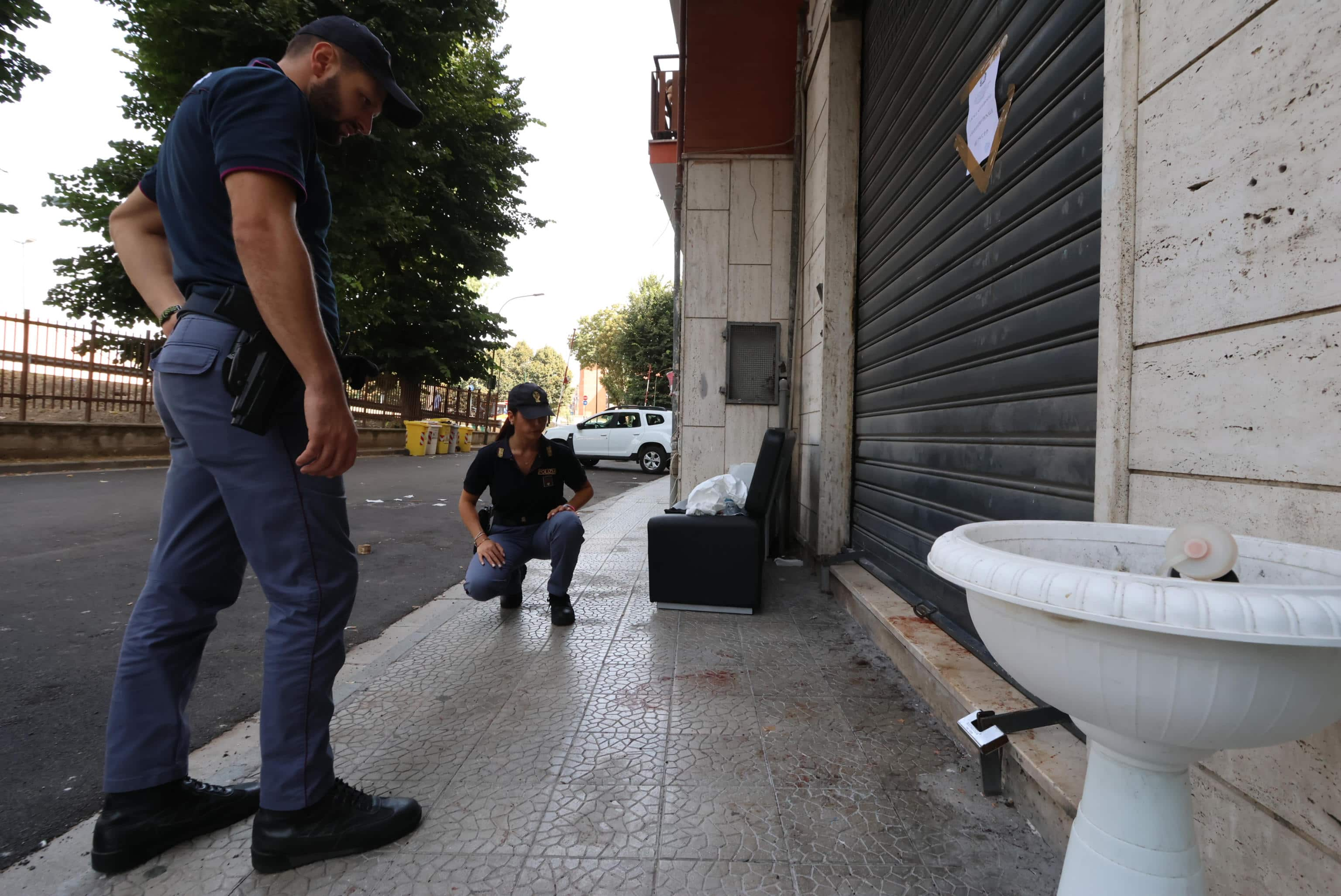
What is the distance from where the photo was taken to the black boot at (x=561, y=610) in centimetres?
372

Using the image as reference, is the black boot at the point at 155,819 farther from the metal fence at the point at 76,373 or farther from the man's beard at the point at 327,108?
the metal fence at the point at 76,373

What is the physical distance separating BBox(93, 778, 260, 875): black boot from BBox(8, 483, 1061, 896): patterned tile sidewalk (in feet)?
0.12

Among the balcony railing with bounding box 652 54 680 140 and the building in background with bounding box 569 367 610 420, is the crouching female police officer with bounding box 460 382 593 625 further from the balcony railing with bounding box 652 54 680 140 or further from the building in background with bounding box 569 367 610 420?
the building in background with bounding box 569 367 610 420

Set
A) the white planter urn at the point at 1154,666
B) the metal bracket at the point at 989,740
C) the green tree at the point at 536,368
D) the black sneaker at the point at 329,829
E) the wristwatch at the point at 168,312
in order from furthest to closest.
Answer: the green tree at the point at 536,368, the metal bracket at the point at 989,740, the wristwatch at the point at 168,312, the black sneaker at the point at 329,829, the white planter urn at the point at 1154,666

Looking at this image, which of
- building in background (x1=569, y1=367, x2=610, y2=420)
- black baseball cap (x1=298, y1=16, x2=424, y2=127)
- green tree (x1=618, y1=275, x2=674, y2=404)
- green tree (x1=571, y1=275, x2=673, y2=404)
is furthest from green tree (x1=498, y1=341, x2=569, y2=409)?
black baseball cap (x1=298, y1=16, x2=424, y2=127)

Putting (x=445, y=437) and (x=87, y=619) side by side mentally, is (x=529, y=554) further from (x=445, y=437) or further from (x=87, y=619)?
(x=445, y=437)

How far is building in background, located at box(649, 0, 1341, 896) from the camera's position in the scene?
1218 millimetres

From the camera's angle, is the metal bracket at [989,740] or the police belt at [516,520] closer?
the metal bracket at [989,740]

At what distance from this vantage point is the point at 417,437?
798 inches

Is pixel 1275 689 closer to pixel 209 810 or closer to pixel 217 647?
pixel 209 810

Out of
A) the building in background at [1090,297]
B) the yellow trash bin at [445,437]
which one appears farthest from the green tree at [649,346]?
the building in background at [1090,297]

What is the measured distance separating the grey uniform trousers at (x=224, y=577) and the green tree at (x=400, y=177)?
91 cm

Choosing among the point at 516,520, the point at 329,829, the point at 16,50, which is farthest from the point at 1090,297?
the point at 16,50

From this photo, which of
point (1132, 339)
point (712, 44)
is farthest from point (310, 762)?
point (712, 44)
